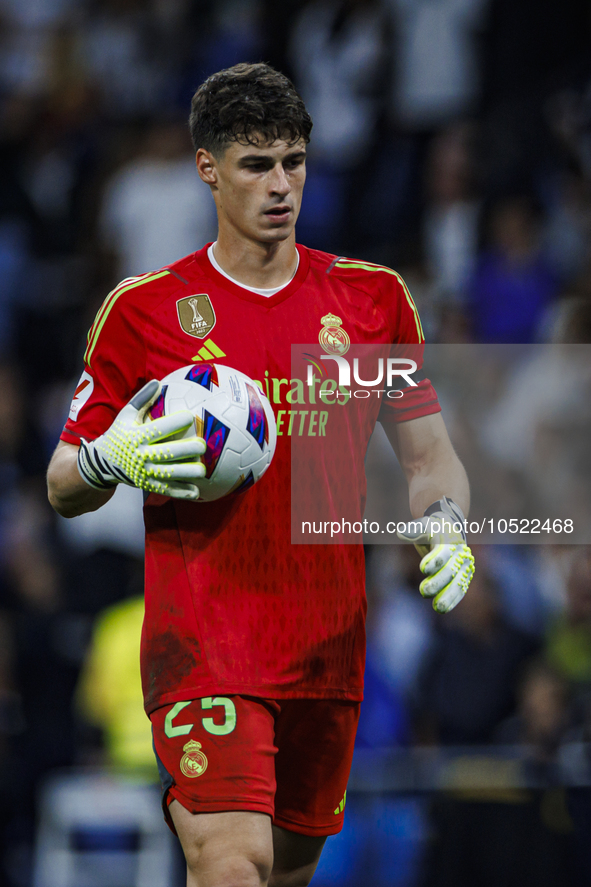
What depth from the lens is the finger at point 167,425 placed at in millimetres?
3342

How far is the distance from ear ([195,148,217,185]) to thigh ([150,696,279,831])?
1624mm

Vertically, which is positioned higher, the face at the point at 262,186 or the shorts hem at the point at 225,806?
the face at the point at 262,186

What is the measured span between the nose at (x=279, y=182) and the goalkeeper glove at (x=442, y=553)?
1079mm

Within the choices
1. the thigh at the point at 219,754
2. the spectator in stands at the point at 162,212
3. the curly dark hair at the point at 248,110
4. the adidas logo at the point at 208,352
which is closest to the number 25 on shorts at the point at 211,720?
the thigh at the point at 219,754

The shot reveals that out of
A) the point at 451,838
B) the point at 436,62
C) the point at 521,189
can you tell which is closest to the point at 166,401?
the point at 451,838

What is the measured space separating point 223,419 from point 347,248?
6.15 meters

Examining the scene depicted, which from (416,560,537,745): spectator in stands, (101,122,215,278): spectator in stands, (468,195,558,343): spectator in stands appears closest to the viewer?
(416,560,537,745): spectator in stands

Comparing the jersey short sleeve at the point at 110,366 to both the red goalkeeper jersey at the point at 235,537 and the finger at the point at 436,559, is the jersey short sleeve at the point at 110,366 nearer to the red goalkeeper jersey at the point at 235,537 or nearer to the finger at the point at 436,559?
the red goalkeeper jersey at the point at 235,537

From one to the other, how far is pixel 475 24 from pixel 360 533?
7.07 metres

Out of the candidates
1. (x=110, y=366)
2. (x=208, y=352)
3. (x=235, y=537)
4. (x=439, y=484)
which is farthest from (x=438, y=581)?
(x=110, y=366)

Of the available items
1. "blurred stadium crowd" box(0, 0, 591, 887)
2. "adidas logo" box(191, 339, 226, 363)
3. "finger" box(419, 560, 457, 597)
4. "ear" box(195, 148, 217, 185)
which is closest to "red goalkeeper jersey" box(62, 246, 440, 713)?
"adidas logo" box(191, 339, 226, 363)

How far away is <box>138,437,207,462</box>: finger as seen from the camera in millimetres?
3316

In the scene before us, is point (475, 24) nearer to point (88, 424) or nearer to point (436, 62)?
point (436, 62)

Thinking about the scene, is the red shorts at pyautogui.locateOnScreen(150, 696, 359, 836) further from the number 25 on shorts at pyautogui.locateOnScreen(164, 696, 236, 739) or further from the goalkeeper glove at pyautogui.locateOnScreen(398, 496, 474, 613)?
the goalkeeper glove at pyautogui.locateOnScreen(398, 496, 474, 613)
